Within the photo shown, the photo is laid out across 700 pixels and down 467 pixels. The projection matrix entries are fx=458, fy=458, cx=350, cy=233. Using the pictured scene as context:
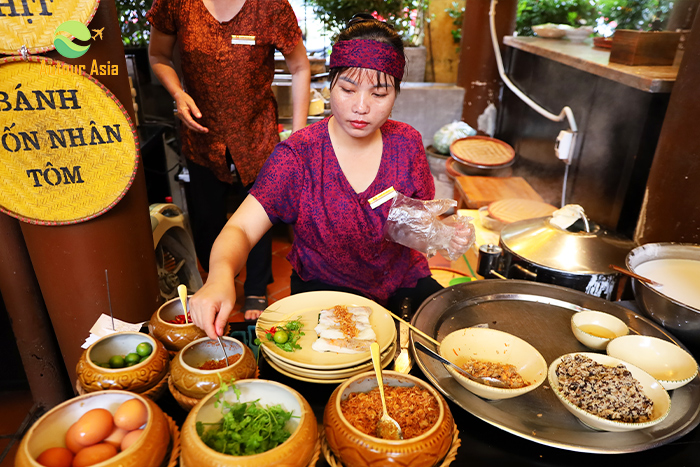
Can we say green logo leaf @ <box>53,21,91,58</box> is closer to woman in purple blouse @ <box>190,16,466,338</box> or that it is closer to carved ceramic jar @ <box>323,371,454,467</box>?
woman in purple blouse @ <box>190,16,466,338</box>

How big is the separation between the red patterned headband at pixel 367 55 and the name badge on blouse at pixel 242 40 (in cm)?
108

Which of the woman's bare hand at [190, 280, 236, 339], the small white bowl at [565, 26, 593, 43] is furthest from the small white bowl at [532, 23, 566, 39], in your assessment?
the woman's bare hand at [190, 280, 236, 339]

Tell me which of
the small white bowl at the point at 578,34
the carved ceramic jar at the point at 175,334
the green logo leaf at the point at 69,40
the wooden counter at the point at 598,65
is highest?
the green logo leaf at the point at 69,40

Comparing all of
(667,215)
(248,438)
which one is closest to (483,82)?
(667,215)

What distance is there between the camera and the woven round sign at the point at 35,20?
1.19m

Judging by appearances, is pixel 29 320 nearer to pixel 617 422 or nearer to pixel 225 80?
pixel 225 80

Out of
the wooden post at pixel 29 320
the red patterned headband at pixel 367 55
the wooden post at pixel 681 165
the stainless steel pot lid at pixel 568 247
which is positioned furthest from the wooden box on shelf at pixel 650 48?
the wooden post at pixel 29 320

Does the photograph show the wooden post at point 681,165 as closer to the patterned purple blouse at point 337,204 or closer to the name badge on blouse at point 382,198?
the patterned purple blouse at point 337,204

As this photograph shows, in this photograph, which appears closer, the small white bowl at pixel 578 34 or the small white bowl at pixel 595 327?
the small white bowl at pixel 595 327

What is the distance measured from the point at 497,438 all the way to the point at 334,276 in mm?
924

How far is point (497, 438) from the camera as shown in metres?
0.96

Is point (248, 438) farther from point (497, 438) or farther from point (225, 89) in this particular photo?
point (225, 89)

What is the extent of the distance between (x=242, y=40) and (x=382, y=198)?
1.28m

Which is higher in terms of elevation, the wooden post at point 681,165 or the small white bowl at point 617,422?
the wooden post at point 681,165
